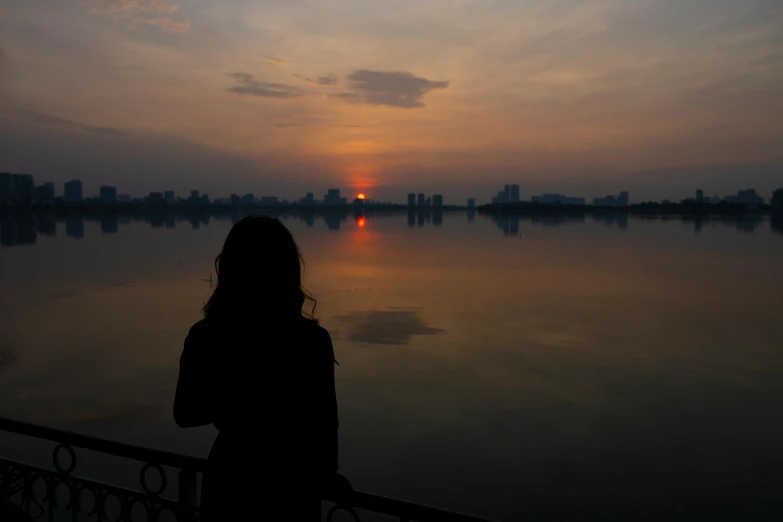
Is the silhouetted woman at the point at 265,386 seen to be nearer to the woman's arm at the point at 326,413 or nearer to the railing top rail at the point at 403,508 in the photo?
the woman's arm at the point at 326,413

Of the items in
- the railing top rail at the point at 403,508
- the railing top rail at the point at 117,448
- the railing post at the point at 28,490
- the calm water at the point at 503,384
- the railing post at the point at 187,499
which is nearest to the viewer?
the railing top rail at the point at 403,508

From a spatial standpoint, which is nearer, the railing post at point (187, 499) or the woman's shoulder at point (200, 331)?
the woman's shoulder at point (200, 331)

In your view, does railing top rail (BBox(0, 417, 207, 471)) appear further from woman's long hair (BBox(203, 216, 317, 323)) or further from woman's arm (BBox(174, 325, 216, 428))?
woman's long hair (BBox(203, 216, 317, 323))

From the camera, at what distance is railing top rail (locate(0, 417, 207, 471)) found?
2832 millimetres

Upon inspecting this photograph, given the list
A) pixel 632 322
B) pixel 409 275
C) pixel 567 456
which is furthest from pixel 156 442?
pixel 409 275

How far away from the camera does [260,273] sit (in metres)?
2.11

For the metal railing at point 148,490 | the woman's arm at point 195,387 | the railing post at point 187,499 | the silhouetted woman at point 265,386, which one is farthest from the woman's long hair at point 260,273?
the railing post at point 187,499

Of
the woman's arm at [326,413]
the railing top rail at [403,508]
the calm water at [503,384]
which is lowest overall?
the calm water at [503,384]

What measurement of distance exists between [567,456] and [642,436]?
68.8 inches

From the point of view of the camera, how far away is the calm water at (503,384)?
9531 mm

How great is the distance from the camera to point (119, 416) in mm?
12047

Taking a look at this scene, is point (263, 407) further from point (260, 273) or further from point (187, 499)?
point (187, 499)

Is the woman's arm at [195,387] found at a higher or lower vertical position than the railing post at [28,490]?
higher

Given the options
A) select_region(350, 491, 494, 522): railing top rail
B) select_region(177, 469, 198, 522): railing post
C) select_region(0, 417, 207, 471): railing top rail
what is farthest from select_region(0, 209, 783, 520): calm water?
select_region(177, 469, 198, 522): railing post
